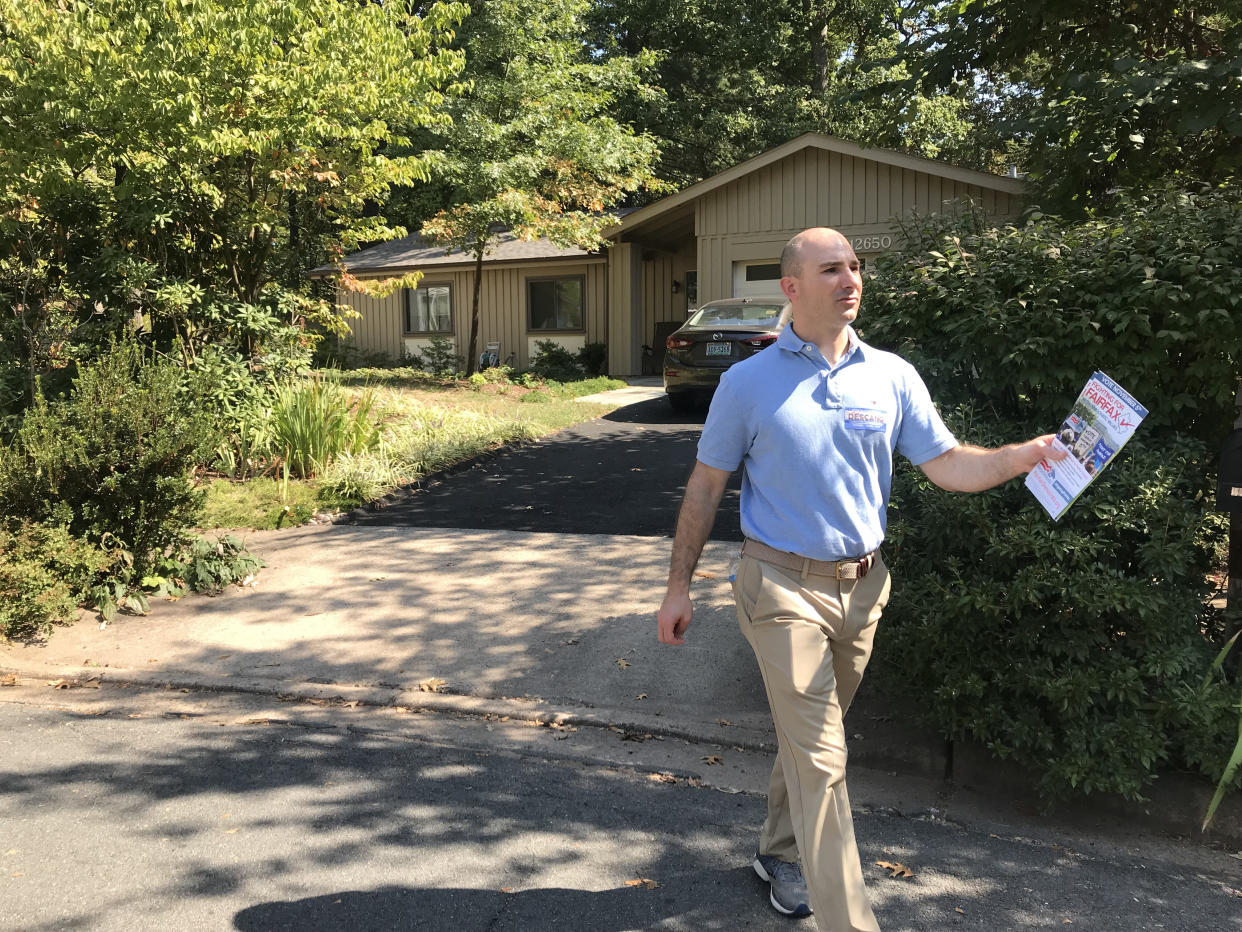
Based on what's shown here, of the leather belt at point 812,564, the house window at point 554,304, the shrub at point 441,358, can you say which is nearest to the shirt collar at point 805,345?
the leather belt at point 812,564

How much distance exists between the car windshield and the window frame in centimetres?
1193

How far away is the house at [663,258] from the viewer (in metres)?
16.5

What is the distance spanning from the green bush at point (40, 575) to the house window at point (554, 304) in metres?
17.5

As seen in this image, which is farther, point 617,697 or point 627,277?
point 627,277

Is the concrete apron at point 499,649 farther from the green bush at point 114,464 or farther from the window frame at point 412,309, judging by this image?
the window frame at point 412,309

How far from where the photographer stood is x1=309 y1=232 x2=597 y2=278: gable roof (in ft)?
71.5

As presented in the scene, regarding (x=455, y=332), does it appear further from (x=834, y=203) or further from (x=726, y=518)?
(x=726, y=518)

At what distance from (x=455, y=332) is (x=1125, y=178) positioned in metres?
18.5

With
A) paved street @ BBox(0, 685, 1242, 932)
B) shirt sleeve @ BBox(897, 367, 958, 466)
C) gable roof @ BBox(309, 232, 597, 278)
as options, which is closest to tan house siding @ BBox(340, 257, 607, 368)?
gable roof @ BBox(309, 232, 597, 278)

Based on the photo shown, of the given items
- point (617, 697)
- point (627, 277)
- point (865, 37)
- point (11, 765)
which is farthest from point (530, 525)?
point (865, 37)

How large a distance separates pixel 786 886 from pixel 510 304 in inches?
840

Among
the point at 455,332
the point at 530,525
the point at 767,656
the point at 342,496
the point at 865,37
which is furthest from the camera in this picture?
the point at 865,37

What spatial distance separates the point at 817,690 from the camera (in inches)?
102

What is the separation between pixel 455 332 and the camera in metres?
23.8
